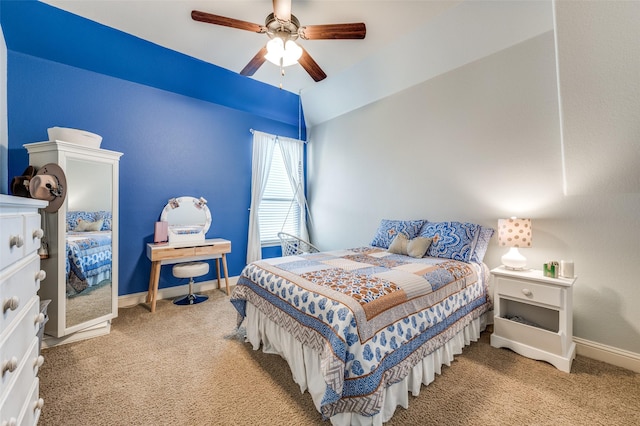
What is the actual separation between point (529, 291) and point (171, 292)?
3.97 m

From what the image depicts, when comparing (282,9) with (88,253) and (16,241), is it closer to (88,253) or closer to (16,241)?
(16,241)

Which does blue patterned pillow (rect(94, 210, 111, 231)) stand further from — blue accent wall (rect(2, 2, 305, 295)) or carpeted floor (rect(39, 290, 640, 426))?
carpeted floor (rect(39, 290, 640, 426))

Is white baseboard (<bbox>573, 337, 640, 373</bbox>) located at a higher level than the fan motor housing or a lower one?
lower

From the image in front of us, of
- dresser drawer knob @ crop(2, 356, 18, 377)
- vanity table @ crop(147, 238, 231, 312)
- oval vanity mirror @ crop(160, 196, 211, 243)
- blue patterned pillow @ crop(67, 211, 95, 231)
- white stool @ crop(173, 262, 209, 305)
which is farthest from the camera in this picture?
oval vanity mirror @ crop(160, 196, 211, 243)

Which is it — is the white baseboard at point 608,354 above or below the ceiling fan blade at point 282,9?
below

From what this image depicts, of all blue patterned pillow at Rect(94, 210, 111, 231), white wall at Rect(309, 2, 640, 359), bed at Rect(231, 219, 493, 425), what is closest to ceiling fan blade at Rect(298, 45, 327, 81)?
white wall at Rect(309, 2, 640, 359)

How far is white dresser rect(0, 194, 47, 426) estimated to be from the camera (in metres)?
0.90

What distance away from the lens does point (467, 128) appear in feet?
9.25

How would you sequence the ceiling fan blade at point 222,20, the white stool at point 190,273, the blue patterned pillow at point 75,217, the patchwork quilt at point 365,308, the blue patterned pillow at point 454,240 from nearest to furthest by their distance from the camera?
1. the patchwork quilt at point 365,308
2. the ceiling fan blade at point 222,20
3. the blue patterned pillow at point 75,217
4. the blue patterned pillow at point 454,240
5. the white stool at point 190,273

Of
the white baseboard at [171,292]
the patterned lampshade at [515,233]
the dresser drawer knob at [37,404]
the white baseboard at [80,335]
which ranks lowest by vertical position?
the white baseboard at [80,335]

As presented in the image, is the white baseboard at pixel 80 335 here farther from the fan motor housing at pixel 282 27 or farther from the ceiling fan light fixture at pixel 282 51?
the fan motor housing at pixel 282 27

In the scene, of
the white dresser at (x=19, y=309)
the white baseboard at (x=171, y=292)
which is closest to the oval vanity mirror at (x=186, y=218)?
the white baseboard at (x=171, y=292)

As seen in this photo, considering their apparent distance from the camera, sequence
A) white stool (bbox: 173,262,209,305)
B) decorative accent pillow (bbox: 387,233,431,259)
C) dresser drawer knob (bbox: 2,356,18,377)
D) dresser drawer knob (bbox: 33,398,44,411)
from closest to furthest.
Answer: dresser drawer knob (bbox: 2,356,18,377)
dresser drawer knob (bbox: 33,398,44,411)
decorative accent pillow (bbox: 387,233,431,259)
white stool (bbox: 173,262,209,305)

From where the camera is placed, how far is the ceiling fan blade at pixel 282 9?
1759mm
